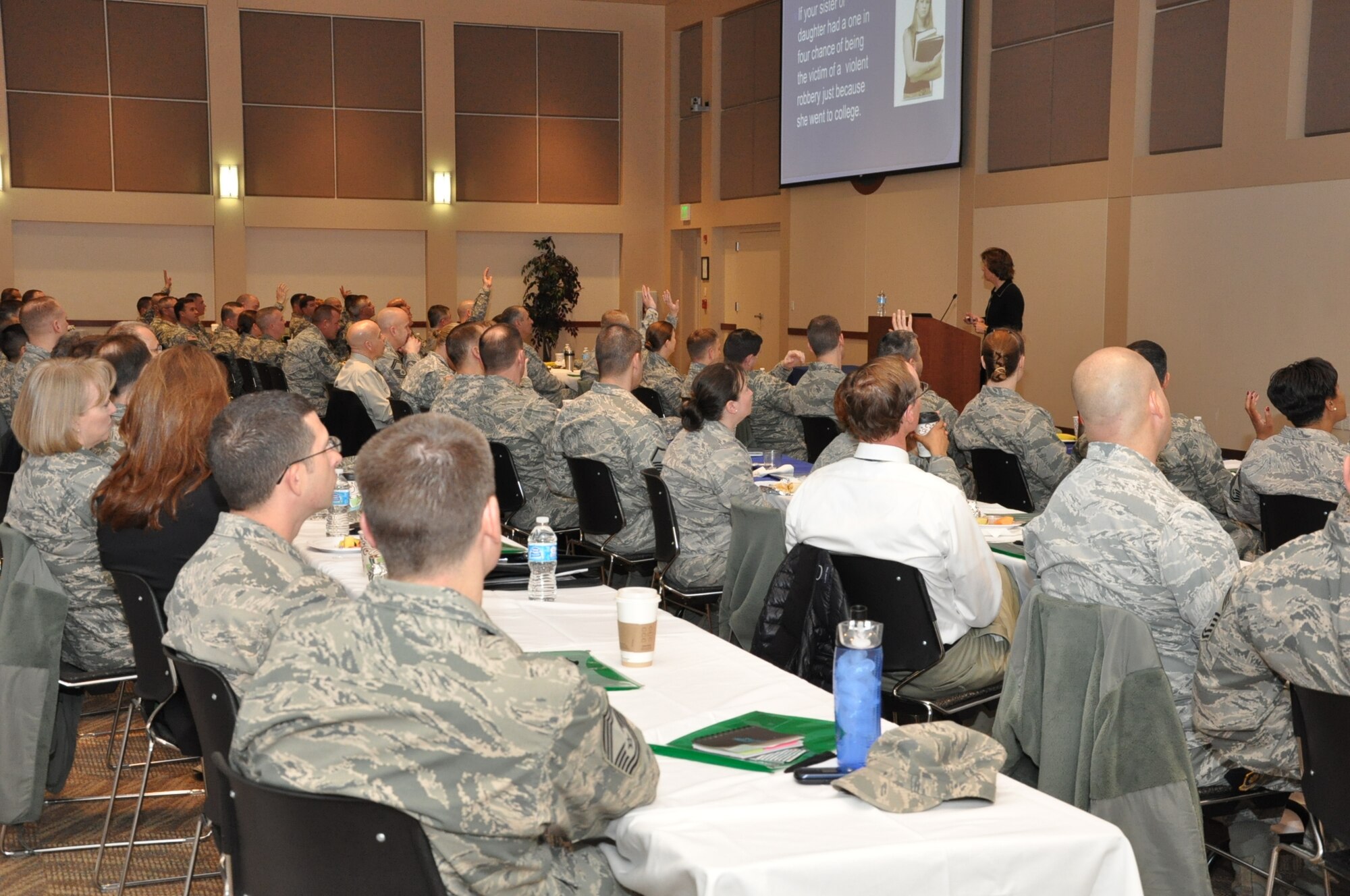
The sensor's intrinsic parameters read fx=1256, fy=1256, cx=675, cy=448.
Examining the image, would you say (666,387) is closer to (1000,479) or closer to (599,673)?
(1000,479)

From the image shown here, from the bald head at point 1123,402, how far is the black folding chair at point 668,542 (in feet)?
6.47

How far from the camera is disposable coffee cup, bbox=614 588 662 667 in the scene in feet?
8.61

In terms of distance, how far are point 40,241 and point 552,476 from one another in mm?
11479

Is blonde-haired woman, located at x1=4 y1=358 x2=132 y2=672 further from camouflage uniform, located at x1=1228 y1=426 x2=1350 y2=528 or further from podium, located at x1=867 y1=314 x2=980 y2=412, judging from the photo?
podium, located at x1=867 y1=314 x2=980 y2=412

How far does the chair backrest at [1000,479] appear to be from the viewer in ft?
19.0

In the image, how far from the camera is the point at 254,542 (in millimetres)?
2488

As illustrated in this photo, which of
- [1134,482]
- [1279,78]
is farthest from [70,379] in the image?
[1279,78]

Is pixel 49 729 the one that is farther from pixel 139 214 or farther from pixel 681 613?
pixel 139 214

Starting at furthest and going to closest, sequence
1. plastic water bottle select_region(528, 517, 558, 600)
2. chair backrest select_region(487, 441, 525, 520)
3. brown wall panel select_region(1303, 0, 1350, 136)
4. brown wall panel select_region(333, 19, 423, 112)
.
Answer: brown wall panel select_region(333, 19, 423, 112) → brown wall panel select_region(1303, 0, 1350, 136) → chair backrest select_region(487, 441, 525, 520) → plastic water bottle select_region(528, 517, 558, 600)

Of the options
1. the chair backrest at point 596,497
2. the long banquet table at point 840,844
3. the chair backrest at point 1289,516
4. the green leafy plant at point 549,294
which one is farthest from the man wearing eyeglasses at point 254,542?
the green leafy plant at point 549,294

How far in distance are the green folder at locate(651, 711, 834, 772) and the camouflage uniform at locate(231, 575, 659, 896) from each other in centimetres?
42

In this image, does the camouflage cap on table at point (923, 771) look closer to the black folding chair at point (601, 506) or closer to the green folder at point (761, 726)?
the green folder at point (761, 726)

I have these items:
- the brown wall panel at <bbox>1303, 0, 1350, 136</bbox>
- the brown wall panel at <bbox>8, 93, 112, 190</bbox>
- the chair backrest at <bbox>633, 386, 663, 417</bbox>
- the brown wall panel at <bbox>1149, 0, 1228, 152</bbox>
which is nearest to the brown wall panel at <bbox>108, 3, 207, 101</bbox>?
the brown wall panel at <bbox>8, 93, 112, 190</bbox>

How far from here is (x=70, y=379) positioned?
372 centimetres
